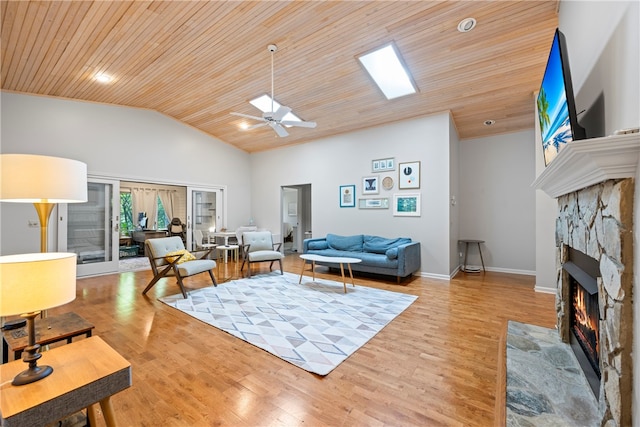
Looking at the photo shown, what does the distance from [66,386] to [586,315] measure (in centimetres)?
288

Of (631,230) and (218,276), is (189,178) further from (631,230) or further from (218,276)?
(631,230)

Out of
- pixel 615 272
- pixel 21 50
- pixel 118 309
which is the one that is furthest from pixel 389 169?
pixel 21 50

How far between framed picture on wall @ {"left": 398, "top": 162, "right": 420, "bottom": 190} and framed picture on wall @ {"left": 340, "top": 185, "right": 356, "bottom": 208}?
1090mm

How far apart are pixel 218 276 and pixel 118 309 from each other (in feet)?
6.19

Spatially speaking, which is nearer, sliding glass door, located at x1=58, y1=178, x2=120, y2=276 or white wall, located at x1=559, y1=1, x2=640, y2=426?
white wall, located at x1=559, y1=1, x2=640, y2=426

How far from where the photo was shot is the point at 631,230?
111cm

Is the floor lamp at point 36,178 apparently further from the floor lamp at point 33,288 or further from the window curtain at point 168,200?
the window curtain at point 168,200

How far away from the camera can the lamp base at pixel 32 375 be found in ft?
3.59

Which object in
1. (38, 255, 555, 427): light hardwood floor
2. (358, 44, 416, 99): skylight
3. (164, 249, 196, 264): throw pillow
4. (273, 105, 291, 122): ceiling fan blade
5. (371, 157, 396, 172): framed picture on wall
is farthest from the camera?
(371, 157, 396, 172): framed picture on wall

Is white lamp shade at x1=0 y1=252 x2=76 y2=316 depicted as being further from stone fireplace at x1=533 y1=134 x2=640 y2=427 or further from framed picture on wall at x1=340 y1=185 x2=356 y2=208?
framed picture on wall at x1=340 y1=185 x2=356 y2=208

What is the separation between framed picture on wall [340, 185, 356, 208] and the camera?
611 centimetres

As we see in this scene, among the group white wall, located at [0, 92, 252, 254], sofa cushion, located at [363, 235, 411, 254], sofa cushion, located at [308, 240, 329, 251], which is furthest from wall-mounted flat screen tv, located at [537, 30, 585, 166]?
white wall, located at [0, 92, 252, 254]

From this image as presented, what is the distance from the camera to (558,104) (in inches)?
66.8

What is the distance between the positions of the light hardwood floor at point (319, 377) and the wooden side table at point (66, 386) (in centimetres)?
56
